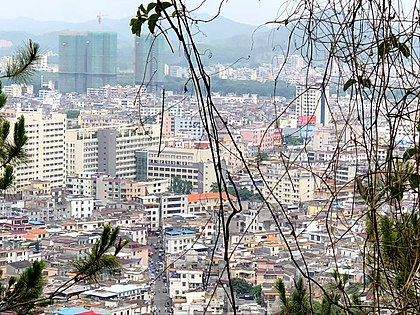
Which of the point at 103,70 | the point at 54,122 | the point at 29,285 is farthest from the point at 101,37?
the point at 29,285

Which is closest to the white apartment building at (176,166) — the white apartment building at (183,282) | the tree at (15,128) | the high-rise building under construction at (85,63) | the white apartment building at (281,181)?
the white apartment building at (183,282)

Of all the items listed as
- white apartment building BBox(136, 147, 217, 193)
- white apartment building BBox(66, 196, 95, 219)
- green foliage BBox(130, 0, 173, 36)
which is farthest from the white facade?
green foliage BBox(130, 0, 173, 36)

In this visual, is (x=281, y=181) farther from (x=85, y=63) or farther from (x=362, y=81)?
(x=85, y=63)

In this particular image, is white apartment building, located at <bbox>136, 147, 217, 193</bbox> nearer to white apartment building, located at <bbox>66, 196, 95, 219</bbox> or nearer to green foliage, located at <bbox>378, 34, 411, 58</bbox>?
white apartment building, located at <bbox>66, 196, 95, 219</bbox>

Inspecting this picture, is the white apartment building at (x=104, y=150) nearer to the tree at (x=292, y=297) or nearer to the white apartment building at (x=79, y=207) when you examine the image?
the white apartment building at (x=79, y=207)

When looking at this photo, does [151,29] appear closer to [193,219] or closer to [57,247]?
[57,247]

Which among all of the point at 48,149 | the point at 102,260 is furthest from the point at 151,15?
the point at 48,149
